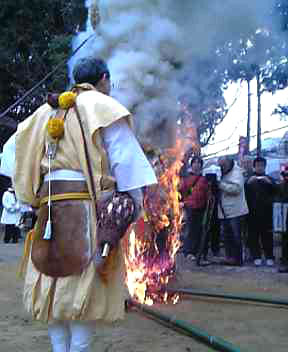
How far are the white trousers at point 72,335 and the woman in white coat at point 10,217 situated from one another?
1065 centimetres

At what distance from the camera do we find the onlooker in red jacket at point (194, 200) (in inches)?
380

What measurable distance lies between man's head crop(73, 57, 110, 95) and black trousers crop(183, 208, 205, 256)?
21.8ft

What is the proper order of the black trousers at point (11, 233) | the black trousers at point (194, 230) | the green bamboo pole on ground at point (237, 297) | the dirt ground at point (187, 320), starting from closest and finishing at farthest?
the dirt ground at point (187, 320) → the green bamboo pole on ground at point (237, 297) → the black trousers at point (194, 230) → the black trousers at point (11, 233)

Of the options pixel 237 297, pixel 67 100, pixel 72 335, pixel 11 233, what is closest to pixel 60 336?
pixel 72 335

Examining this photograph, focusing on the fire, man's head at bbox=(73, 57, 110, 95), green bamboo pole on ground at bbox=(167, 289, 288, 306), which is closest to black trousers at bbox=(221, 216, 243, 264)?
the fire

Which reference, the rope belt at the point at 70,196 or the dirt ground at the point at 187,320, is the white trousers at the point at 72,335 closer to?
the rope belt at the point at 70,196

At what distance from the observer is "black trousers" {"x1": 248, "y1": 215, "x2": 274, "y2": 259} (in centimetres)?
920

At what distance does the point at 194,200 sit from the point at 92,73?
6.60m

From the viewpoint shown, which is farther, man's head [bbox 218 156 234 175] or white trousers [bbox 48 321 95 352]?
man's head [bbox 218 156 234 175]

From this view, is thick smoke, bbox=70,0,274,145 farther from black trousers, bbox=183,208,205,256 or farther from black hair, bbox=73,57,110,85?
black trousers, bbox=183,208,205,256

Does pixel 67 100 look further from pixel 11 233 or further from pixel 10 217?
pixel 11 233

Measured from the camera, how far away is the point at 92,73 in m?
3.22

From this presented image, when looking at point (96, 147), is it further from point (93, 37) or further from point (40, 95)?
point (40, 95)

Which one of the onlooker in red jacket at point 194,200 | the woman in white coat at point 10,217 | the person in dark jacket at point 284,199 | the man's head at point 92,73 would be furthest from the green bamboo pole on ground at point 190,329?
the woman in white coat at point 10,217
